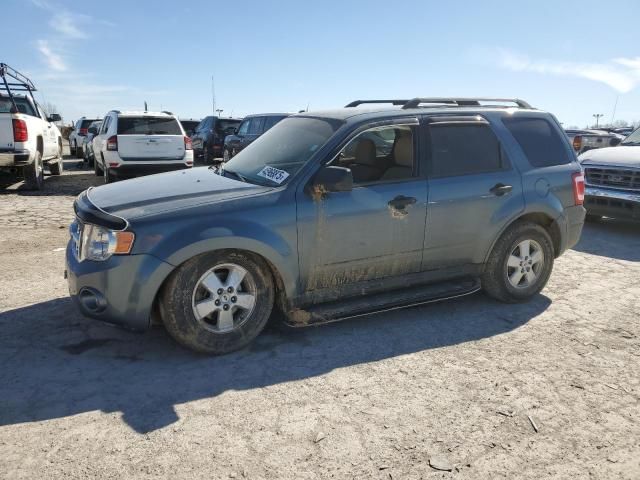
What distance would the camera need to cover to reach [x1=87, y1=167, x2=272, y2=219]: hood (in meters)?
3.63

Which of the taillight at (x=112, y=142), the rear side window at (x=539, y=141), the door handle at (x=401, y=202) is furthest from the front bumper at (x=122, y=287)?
the taillight at (x=112, y=142)

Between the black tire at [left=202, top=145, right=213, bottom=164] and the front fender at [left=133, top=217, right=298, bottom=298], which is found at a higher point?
the front fender at [left=133, top=217, right=298, bottom=298]

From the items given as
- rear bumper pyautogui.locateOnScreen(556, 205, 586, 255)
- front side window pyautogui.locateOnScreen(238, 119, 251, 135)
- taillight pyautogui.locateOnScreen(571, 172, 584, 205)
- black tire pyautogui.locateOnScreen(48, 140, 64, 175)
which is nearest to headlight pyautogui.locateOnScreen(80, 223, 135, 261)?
rear bumper pyautogui.locateOnScreen(556, 205, 586, 255)

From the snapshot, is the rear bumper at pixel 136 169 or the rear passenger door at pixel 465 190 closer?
the rear passenger door at pixel 465 190

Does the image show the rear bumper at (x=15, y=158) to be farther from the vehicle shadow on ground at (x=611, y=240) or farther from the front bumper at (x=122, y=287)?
the vehicle shadow on ground at (x=611, y=240)

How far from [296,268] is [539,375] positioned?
186cm

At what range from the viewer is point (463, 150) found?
460cm

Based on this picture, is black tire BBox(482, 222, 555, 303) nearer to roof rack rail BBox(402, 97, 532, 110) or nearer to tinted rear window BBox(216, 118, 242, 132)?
Answer: roof rack rail BBox(402, 97, 532, 110)

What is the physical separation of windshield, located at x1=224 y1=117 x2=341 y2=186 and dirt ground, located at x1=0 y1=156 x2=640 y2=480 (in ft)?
4.22

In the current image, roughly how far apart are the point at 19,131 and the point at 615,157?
10.8 meters

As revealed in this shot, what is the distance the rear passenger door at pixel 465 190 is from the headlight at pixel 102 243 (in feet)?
7.82

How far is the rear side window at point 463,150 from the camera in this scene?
14.7 feet

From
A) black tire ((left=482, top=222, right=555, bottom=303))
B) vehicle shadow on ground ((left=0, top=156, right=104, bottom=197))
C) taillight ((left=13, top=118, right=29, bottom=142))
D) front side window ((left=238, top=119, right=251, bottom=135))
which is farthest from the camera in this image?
front side window ((left=238, top=119, right=251, bottom=135))

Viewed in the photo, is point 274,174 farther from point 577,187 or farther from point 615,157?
point 615,157
